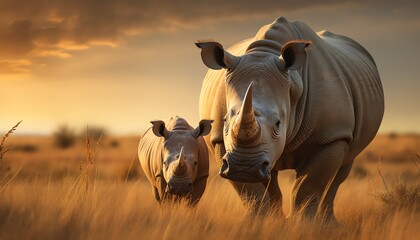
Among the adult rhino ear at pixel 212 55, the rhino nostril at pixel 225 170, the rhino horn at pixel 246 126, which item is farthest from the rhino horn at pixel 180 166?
the rhino horn at pixel 246 126

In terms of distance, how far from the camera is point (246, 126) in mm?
4375

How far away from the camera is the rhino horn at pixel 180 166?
24.4 ft

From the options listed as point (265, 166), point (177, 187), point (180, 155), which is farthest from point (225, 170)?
point (177, 187)

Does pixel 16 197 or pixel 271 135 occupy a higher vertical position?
pixel 271 135

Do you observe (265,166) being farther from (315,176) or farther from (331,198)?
(331,198)

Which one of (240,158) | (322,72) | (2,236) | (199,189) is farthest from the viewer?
(199,189)

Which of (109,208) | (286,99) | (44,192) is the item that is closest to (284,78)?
(286,99)

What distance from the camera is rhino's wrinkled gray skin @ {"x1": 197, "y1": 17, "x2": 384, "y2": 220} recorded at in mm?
4496

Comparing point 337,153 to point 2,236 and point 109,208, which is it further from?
point 2,236

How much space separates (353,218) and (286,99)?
2615mm

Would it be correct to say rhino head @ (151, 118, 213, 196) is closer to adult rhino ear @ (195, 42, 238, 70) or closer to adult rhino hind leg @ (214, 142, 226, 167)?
adult rhino hind leg @ (214, 142, 226, 167)

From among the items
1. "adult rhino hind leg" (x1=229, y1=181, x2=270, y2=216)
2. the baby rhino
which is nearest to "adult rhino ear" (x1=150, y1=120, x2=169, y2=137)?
the baby rhino

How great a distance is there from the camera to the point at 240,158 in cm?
445

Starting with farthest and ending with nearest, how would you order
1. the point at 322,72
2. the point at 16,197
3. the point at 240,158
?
the point at 322,72 → the point at 16,197 → the point at 240,158
